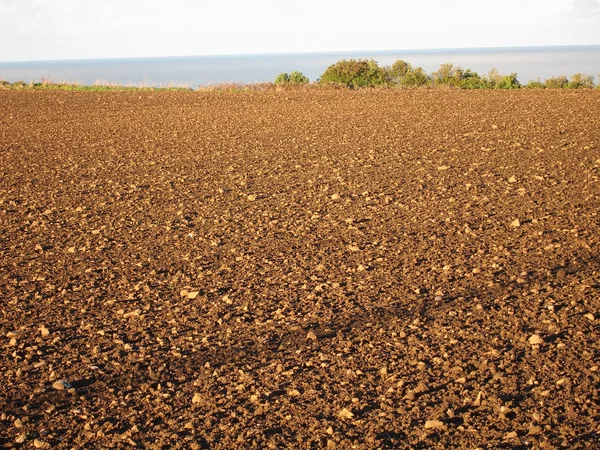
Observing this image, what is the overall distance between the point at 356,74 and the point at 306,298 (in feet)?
87.6

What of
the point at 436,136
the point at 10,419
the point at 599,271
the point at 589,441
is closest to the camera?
the point at 589,441

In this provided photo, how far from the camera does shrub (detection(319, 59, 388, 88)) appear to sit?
31500 millimetres

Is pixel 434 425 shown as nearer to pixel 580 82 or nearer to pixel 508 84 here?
pixel 508 84

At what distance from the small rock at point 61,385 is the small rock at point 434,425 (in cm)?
233

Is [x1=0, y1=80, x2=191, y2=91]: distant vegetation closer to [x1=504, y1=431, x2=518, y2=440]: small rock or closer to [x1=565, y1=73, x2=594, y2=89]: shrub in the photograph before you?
[x1=565, y1=73, x2=594, y2=89]: shrub

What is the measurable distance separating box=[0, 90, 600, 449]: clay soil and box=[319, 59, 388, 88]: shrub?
58.9ft

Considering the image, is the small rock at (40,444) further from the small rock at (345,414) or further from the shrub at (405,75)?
the shrub at (405,75)

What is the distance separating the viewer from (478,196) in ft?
32.6

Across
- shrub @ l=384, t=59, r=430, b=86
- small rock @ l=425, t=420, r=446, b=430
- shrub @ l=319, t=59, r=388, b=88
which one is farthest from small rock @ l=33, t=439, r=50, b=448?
shrub @ l=384, t=59, r=430, b=86

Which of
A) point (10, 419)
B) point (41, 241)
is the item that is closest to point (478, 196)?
point (41, 241)

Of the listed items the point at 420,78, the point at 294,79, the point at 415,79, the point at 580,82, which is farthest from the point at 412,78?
the point at 580,82

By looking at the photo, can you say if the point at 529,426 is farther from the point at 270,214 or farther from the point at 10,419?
the point at 270,214

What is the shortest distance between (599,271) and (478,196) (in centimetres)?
329

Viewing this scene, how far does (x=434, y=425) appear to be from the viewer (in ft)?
13.9
